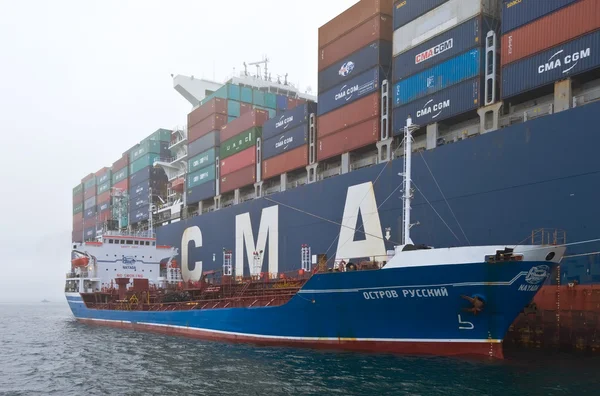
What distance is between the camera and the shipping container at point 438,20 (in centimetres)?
2067

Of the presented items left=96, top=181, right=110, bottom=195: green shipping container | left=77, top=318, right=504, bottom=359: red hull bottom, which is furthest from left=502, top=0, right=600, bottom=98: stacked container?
left=96, top=181, right=110, bottom=195: green shipping container

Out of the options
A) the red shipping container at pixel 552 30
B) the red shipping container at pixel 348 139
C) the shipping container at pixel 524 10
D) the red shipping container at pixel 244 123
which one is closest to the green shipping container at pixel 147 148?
the red shipping container at pixel 244 123

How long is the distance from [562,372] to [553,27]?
37.7ft

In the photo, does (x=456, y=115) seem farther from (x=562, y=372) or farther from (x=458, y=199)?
(x=562, y=372)

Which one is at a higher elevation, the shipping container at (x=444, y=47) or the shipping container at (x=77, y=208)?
the shipping container at (x=444, y=47)

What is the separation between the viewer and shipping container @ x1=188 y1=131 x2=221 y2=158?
40.1 m

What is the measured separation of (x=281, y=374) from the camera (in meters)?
14.3

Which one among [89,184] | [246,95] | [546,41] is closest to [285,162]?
[246,95]

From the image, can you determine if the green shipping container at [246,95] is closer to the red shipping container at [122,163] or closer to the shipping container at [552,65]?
the red shipping container at [122,163]

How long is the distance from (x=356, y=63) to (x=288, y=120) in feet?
21.9

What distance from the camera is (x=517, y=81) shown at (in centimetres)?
1886

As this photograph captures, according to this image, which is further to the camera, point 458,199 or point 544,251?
point 458,199

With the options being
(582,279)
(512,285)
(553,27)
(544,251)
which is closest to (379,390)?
(512,285)

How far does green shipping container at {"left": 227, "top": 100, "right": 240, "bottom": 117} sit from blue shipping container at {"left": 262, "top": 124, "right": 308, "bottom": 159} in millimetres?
8518
